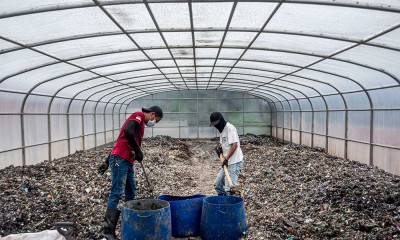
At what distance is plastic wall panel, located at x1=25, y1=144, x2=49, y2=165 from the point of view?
9.52m

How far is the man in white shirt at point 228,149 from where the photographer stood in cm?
543

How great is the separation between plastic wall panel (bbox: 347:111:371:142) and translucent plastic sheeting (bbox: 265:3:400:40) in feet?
16.5

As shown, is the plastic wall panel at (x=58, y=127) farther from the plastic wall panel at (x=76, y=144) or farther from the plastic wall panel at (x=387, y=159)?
the plastic wall panel at (x=387, y=159)

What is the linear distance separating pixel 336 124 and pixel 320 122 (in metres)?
1.58

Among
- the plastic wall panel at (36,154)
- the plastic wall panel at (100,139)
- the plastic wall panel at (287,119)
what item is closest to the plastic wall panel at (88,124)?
the plastic wall panel at (100,139)

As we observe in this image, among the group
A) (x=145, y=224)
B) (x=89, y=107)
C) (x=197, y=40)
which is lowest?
(x=145, y=224)

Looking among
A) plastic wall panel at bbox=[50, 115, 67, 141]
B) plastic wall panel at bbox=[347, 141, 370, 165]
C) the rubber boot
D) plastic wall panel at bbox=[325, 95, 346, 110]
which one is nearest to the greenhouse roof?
plastic wall panel at bbox=[325, 95, 346, 110]

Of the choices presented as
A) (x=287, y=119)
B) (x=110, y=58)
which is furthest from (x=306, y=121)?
(x=110, y=58)

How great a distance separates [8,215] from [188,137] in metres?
15.7

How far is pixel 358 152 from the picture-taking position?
10.2 meters

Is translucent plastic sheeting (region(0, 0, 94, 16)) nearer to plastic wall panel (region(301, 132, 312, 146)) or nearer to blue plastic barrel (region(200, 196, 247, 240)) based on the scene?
blue plastic barrel (region(200, 196, 247, 240))

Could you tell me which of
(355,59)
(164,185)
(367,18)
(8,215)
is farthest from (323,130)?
(8,215)

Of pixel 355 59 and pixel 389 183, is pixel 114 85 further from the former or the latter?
pixel 389 183

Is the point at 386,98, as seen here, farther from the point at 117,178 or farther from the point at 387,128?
the point at 117,178
